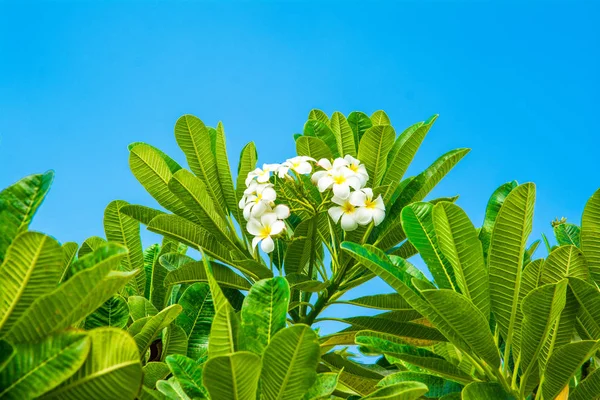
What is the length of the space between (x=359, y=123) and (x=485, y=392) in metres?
1.71

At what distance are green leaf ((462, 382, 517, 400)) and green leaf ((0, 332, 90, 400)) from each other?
3.40 ft

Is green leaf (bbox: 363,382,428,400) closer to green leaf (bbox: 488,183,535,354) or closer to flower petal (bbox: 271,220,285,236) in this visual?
green leaf (bbox: 488,183,535,354)

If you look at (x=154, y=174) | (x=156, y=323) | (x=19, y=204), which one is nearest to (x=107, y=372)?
(x=19, y=204)

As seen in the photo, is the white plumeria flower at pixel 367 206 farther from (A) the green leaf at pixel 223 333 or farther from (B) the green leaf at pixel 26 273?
(B) the green leaf at pixel 26 273

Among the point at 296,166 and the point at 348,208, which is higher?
the point at 296,166

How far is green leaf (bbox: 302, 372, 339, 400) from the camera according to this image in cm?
135

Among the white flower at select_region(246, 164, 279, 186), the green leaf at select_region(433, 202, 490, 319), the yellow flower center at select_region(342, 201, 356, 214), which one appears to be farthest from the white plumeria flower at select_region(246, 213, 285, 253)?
the green leaf at select_region(433, 202, 490, 319)

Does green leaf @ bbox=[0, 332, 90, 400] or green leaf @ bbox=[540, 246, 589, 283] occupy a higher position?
green leaf @ bbox=[540, 246, 589, 283]

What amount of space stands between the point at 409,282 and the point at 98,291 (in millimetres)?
898

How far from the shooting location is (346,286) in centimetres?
276

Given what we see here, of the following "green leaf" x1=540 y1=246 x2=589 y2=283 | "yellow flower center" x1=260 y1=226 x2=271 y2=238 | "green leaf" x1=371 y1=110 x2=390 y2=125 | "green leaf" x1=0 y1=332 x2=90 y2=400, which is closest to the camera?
"green leaf" x1=0 y1=332 x2=90 y2=400

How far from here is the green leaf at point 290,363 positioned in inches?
46.8

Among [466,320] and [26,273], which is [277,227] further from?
[26,273]

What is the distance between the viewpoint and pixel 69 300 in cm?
102
